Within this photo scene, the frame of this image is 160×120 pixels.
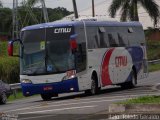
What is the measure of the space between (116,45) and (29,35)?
5.53 meters

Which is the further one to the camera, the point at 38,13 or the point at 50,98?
the point at 38,13

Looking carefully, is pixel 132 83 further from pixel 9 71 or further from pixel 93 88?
pixel 9 71

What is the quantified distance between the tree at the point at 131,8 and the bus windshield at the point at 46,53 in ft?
127

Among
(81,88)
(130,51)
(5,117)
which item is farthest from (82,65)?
(5,117)

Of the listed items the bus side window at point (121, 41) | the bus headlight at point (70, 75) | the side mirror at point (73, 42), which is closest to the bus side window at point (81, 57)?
the bus headlight at point (70, 75)

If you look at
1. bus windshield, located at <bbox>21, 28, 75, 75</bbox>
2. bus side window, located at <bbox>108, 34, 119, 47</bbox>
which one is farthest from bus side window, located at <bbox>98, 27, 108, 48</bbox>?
bus windshield, located at <bbox>21, 28, 75, 75</bbox>

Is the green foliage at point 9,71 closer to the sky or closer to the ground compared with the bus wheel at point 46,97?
closer to the sky

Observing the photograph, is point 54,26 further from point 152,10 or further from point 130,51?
point 152,10

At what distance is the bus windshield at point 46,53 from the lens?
2542 cm

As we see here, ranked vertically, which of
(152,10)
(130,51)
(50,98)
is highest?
(152,10)

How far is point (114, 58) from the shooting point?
2958 centimetres

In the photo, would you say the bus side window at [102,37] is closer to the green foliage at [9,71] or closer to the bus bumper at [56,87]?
the bus bumper at [56,87]

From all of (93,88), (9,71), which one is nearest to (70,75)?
(93,88)

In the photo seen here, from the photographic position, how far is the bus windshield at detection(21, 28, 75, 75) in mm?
25422
